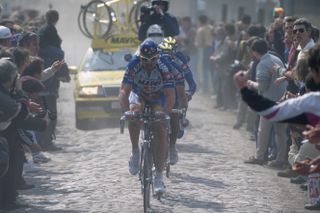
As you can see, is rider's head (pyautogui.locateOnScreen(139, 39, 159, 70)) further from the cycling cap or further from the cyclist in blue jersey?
the cyclist in blue jersey

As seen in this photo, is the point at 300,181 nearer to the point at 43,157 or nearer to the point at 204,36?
the point at 43,157

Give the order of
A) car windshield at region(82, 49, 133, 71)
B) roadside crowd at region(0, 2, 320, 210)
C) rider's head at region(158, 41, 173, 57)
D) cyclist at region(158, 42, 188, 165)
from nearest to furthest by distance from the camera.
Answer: roadside crowd at region(0, 2, 320, 210)
cyclist at region(158, 42, 188, 165)
rider's head at region(158, 41, 173, 57)
car windshield at region(82, 49, 133, 71)

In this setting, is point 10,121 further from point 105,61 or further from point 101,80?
point 105,61

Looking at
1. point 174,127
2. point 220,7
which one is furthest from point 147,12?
point 220,7

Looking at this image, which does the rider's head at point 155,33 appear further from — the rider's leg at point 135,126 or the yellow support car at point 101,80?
the yellow support car at point 101,80

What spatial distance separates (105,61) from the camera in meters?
22.7

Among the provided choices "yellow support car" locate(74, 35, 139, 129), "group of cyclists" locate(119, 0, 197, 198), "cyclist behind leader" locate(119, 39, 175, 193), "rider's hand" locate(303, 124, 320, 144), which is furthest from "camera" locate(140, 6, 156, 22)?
"rider's hand" locate(303, 124, 320, 144)

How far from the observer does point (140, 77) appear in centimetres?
1275

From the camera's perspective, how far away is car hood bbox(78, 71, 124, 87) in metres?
21.7

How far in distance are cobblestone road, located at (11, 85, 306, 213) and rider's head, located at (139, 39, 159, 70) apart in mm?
1581

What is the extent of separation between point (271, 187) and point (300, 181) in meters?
0.56

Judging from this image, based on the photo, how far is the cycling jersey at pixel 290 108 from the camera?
8305mm

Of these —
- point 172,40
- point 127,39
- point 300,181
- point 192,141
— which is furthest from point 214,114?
point 300,181

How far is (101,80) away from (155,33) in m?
5.50
